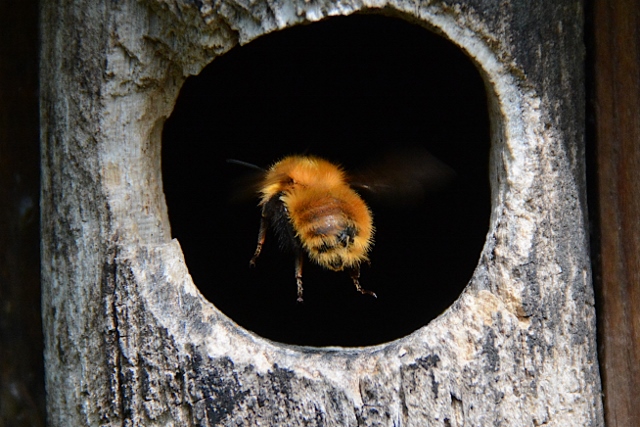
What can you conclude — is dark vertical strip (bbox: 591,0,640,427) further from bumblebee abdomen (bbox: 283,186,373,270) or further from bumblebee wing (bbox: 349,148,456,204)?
bumblebee abdomen (bbox: 283,186,373,270)

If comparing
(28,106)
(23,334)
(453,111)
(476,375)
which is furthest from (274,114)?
(476,375)

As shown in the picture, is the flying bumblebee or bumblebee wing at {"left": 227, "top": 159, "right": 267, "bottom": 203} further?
bumblebee wing at {"left": 227, "top": 159, "right": 267, "bottom": 203}

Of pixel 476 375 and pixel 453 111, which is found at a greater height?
pixel 453 111

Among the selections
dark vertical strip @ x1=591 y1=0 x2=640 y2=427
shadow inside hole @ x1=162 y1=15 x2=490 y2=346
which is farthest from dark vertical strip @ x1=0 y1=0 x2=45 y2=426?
dark vertical strip @ x1=591 y1=0 x2=640 y2=427

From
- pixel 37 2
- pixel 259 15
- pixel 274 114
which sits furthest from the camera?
pixel 274 114

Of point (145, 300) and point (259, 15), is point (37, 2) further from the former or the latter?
point (145, 300)

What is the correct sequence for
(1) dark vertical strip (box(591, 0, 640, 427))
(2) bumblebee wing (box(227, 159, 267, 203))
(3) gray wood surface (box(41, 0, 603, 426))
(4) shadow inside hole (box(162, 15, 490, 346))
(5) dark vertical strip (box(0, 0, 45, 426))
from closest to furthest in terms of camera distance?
(3) gray wood surface (box(41, 0, 603, 426))
(1) dark vertical strip (box(591, 0, 640, 427))
(5) dark vertical strip (box(0, 0, 45, 426))
(2) bumblebee wing (box(227, 159, 267, 203))
(4) shadow inside hole (box(162, 15, 490, 346))
